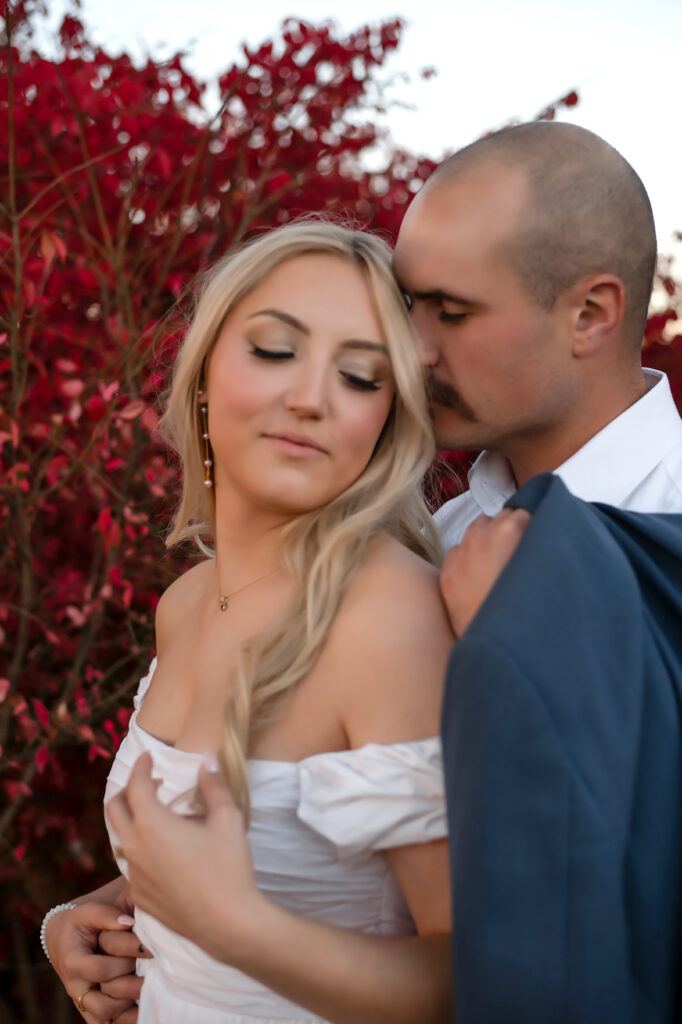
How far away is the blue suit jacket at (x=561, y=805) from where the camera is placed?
4.51 ft

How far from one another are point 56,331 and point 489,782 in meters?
2.91

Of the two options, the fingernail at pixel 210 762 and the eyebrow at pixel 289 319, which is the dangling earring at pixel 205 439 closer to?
the eyebrow at pixel 289 319

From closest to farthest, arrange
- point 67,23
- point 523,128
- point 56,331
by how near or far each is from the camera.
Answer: point 523,128 < point 56,331 < point 67,23

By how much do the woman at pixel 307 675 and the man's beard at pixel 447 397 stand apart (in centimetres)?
29

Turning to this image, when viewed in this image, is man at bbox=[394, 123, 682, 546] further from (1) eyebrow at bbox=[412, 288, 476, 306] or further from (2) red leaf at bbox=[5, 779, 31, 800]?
(2) red leaf at bbox=[5, 779, 31, 800]

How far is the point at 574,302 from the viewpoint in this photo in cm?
241

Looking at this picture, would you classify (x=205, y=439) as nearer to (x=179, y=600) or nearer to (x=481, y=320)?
(x=179, y=600)

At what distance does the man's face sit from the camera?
2.39 meters

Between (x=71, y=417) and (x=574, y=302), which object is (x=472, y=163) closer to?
(x=574, y=302)

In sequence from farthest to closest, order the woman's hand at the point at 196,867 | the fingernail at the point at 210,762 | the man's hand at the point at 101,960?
the man's hand at the point at 101,960 → the fingernail at the point at 210,762 → the woman's hand at the point at 196,867

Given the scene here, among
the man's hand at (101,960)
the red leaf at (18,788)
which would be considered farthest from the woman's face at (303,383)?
the red leaf at (18,788)

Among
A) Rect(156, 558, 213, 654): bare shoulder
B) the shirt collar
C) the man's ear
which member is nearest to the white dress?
Rect(156, 558, 213, 654): bare shoulder

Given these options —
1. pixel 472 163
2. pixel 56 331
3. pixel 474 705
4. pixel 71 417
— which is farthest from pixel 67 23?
pixel 474 705

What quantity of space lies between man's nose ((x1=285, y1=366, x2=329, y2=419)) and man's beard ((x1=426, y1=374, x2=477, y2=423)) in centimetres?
59
